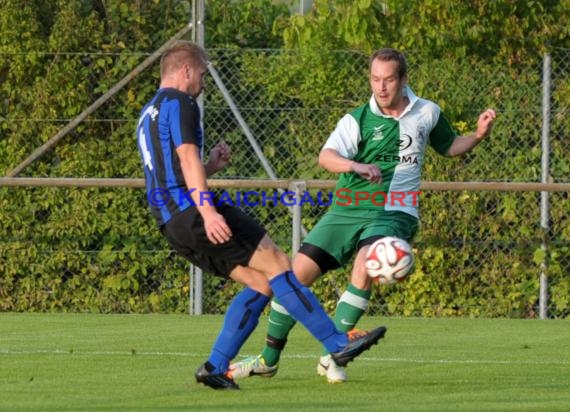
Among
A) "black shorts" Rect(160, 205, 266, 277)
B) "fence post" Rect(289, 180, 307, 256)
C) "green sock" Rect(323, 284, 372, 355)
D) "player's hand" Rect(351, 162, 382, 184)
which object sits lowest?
"fence post" Rect(289, 180, 307, 256)

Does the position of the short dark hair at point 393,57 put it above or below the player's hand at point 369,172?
above

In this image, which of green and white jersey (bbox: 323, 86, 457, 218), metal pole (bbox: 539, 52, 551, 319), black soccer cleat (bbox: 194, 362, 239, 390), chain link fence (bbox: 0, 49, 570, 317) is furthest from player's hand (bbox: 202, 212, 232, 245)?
metal pole (bbox: 539, 52, 551, 319)

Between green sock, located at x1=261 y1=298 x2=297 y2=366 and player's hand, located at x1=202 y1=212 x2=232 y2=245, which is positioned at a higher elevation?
player's hand, located at x1=202 y1=212 x2=232 y2=245

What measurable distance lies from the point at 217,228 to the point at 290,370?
179 cm

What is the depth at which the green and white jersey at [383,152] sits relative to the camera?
8.45 m

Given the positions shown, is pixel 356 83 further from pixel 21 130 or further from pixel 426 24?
pixel 21 130

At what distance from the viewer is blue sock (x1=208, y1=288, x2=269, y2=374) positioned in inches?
299

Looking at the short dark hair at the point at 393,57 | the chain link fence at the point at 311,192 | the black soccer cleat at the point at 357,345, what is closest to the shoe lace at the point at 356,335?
the black soccer cleat at the point at 357,345

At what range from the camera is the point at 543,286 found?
1404cm

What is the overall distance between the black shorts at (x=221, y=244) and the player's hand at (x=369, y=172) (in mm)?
705

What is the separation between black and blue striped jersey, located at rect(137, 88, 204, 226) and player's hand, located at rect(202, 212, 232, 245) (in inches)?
9.0

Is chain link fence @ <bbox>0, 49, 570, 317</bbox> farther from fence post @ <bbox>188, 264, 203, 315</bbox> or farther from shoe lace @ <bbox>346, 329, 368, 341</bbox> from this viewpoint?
shoe lace @ <bbox>346, 329, 368, 341</bbox>

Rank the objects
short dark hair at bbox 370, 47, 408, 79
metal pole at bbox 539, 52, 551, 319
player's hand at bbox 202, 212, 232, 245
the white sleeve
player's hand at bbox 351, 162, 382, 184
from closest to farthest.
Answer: player's hand at bbox 202, 212, 232, 245, player's hand at bbox 351, 162, 382, 184, short dark hair at bbox 370, 47, 408, 79, the white sleeve, metal pole at bbox 539, 52, 551, 319

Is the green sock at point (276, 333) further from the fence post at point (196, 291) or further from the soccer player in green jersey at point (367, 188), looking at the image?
the fence post at point (196, 291)
